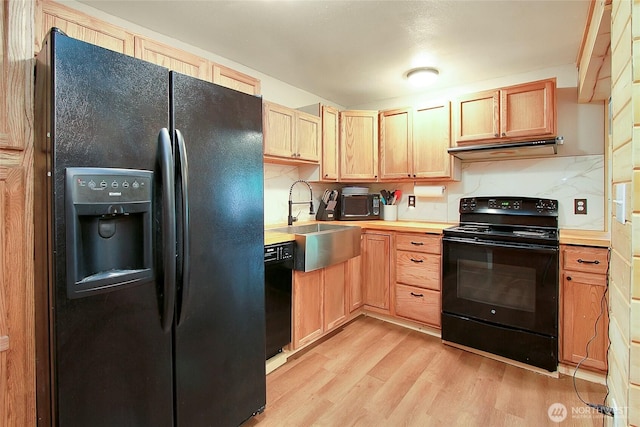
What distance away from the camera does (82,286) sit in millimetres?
988

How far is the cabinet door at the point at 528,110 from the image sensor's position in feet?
7.82

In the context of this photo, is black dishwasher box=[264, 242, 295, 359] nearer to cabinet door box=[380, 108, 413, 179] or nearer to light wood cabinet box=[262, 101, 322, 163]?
light wood cabinet box=[262, 101, 322, 163]

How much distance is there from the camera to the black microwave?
333cm

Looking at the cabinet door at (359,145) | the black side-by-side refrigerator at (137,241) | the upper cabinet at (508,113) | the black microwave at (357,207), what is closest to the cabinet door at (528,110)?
the upper cabinet at (508,113)

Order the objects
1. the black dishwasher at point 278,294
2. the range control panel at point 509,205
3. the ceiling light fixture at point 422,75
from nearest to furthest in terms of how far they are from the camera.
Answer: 1. the black dishwasher at point 278,294
2. the range control panel at point 509,205
3. the ceiling light fixture at point 422,75

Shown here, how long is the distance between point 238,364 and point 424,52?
249cm

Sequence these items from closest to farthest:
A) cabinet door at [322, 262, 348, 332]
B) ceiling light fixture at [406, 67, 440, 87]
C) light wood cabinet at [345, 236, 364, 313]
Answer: cabinet door at [322, 262, 348, 332], ceiling light fixture at [406, 67, 440, 87], light wood cabinet at [345, 236, 364, 313]

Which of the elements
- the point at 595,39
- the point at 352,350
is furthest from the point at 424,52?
the point at 352,350

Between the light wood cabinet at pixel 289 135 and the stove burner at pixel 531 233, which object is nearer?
the stove burner at pixel 531 233

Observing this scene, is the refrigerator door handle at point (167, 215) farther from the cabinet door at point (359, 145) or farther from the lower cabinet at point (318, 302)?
the cabinet door at point (359, 145)

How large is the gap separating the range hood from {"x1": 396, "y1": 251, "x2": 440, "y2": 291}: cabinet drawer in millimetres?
967

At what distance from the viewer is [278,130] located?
8.51ft

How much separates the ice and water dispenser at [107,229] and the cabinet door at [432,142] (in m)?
2.54

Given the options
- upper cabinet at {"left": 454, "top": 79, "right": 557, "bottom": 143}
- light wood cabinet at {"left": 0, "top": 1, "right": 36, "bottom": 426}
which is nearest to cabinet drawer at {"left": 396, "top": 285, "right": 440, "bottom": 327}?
upper cabinet at {"left": 454, "top": 79, "right": 557, "bottom": 143}
